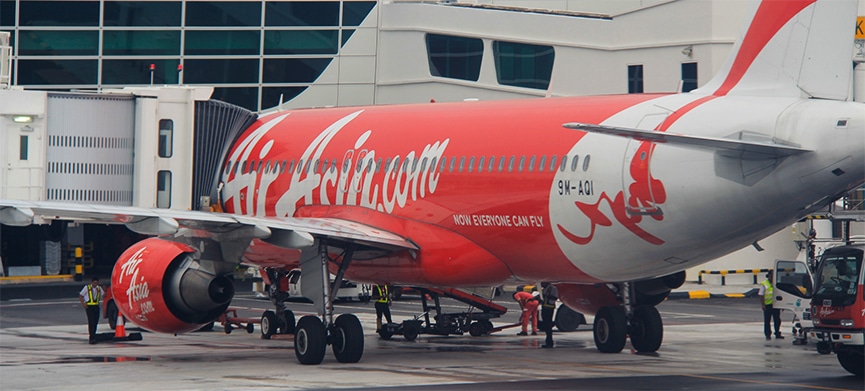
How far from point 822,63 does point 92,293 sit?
1608cm

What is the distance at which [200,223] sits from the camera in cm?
2088

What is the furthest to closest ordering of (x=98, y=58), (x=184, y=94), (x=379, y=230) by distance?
(x=98, y=58), (x=184, y=94), (x=379, y=230)

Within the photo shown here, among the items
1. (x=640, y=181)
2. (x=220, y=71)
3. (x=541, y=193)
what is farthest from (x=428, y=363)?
(x=220, y=71)

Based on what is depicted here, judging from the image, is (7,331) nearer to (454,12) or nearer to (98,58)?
(98,58)

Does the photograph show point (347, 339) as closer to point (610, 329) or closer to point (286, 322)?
point (610, 329)

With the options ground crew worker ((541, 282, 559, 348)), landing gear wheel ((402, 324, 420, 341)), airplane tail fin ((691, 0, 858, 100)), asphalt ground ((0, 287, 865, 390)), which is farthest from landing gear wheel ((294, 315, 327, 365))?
airplane tail fin ((691, 0, 858, 100))

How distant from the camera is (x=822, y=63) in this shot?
18.7 meters

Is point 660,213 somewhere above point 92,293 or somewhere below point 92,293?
above

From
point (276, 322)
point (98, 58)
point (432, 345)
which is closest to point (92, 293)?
point (276, 322)

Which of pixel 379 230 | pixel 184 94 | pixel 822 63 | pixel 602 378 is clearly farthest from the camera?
pixel 184 94

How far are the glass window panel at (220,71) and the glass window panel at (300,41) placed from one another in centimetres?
98

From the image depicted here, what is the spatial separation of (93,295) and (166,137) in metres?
4.40

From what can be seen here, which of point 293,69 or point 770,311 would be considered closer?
point 770,311

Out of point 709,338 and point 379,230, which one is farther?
point 709,338
